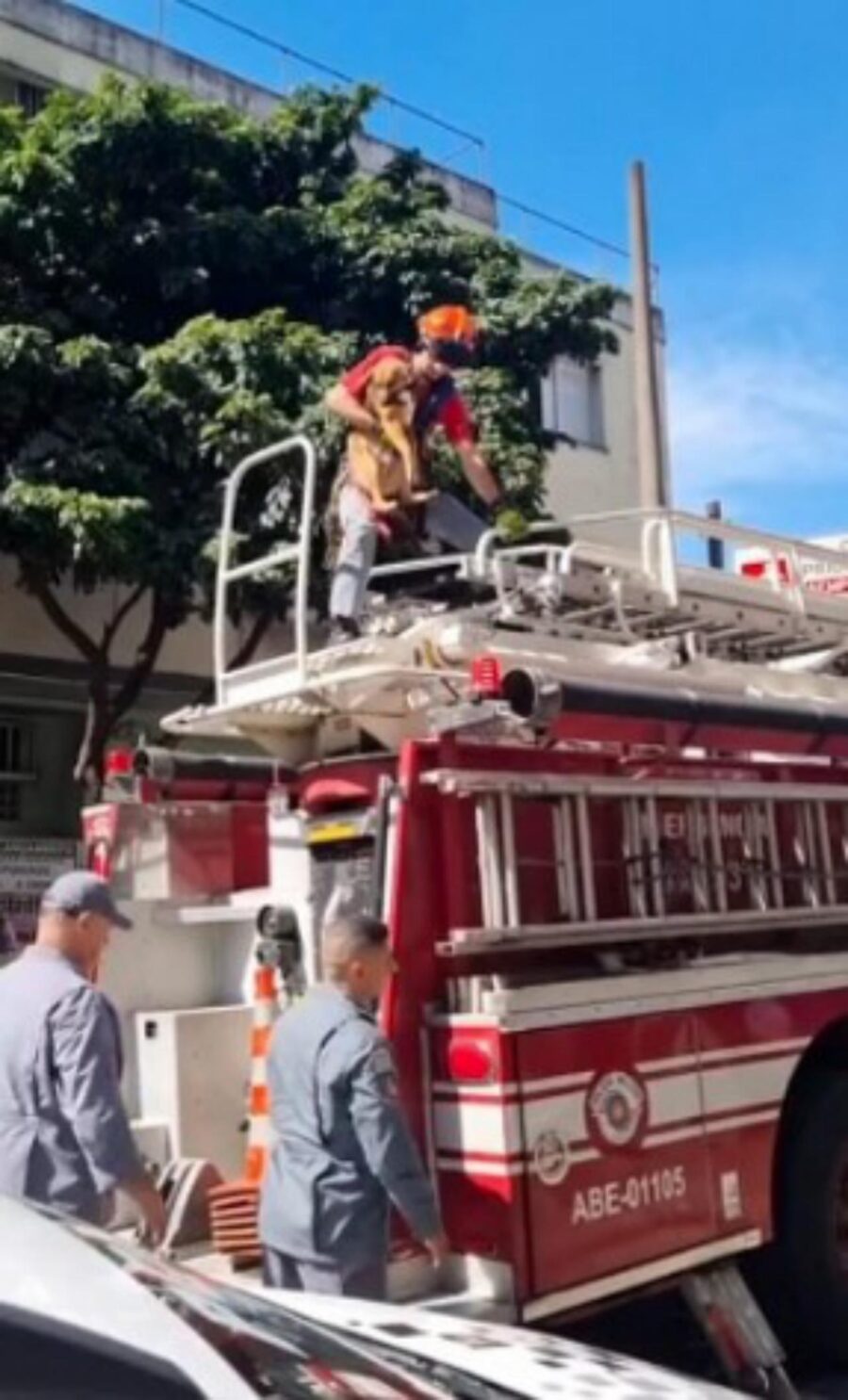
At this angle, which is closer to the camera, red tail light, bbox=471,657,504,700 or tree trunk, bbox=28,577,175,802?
red tail light, bbox=471,657,504,700

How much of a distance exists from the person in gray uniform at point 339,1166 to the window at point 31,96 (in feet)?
48.3

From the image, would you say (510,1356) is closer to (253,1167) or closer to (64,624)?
(253,1167)

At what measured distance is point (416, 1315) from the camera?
10.6 feet

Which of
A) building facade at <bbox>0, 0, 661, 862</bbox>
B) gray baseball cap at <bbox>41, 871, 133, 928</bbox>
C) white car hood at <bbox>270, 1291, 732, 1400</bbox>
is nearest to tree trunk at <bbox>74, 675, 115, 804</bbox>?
building facade at <bbox>0, 0, 661, 862</bbox>

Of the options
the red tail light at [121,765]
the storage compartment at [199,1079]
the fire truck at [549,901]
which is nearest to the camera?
the fire truck at [549,901]

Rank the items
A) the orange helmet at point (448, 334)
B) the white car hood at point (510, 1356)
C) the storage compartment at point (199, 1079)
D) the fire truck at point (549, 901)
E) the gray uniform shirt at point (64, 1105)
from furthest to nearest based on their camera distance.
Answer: the orange helmet at point (448, 334) < the storage compartment at point (199, 1079) < the fire truck at point (549, 901) < the gray uniform shirt at point (64, 1105) < the white car hood at point (510, 1356)

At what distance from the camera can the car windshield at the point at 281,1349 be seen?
207 centimetres

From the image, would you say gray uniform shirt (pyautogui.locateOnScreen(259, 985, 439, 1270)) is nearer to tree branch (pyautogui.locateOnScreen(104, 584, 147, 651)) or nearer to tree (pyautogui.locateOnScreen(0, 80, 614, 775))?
tree (pyautogui.locateOnScreen(0, 80, 614, 775))

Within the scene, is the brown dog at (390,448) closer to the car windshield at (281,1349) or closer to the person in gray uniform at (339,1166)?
the person in gray uniform at (339,1166)

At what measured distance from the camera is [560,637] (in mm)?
6211

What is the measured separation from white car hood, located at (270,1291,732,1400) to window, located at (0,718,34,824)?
1338 centimetres

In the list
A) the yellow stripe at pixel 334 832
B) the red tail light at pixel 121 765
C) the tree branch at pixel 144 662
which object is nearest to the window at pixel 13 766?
the tree branch at pixel 144 662

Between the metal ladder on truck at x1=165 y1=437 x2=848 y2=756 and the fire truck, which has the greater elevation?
the metal ladder on truck at x1=165 y1=437 x2=848 y2=756

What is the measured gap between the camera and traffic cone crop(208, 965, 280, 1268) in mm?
5238
